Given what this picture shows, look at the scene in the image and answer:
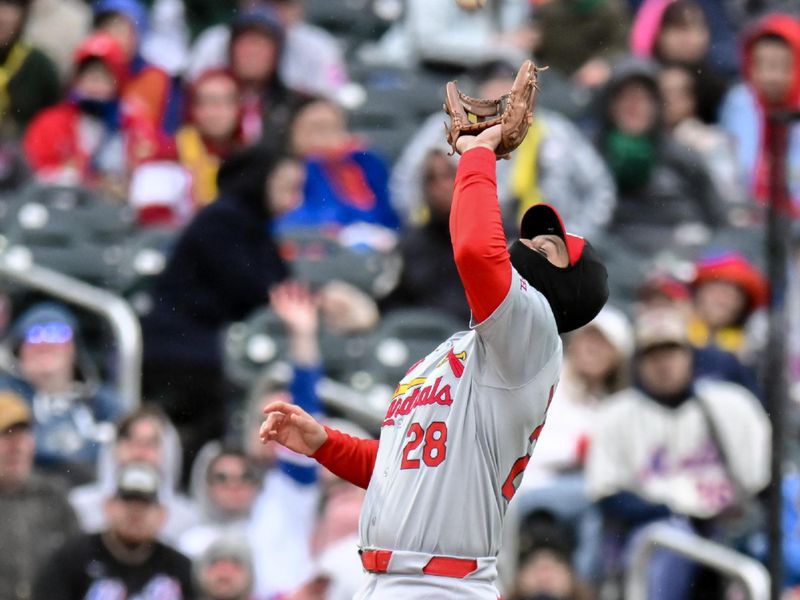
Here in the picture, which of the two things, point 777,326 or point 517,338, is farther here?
point 777,326

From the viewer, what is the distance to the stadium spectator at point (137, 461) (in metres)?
7.53

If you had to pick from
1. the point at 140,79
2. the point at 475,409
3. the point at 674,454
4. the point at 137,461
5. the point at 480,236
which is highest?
the point at 140,79

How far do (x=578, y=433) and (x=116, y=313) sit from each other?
206 cm

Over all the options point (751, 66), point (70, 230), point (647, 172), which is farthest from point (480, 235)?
point (751, 66)

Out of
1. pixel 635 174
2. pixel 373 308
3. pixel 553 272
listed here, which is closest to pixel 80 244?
pixel 373 308

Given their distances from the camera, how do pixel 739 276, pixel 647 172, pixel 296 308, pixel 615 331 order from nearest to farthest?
pixel 296 308 → pixel 615 331 → pixel 739 276 → pixel 647 172

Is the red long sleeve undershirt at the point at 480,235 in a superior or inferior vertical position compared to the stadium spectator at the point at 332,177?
inferior

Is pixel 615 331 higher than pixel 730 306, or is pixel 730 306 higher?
pixel 730 306

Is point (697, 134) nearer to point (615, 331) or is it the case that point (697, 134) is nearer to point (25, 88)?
point (615, 331)

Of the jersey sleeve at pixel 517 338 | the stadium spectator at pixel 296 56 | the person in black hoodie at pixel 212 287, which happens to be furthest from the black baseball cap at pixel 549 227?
the stadium spectator at pixel 296 56

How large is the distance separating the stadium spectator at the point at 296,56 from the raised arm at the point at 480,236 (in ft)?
20.7

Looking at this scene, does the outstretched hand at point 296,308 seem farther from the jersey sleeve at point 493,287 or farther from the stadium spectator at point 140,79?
the jersey sleeve at point 493,287

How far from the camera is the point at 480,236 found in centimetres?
394

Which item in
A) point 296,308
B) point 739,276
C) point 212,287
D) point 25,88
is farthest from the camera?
point 25,88
